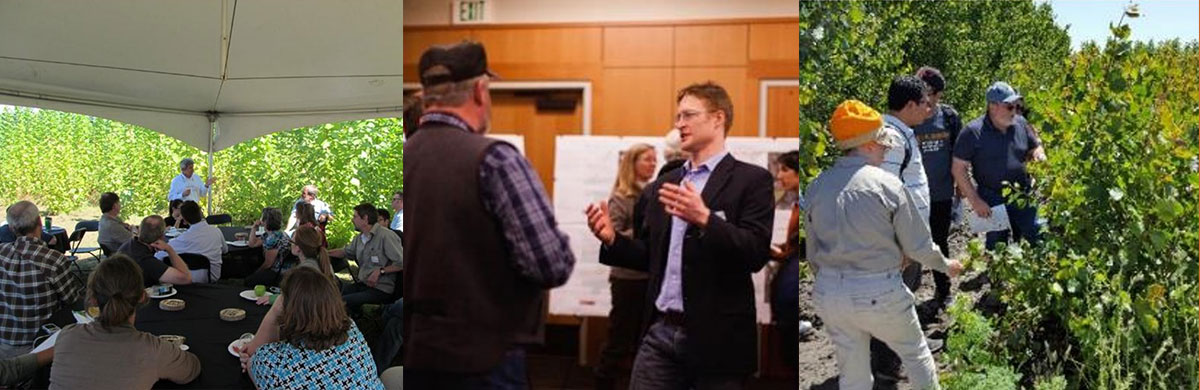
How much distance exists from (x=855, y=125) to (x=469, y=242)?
4.33 feet

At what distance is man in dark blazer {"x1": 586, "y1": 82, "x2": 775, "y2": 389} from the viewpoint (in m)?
2.63

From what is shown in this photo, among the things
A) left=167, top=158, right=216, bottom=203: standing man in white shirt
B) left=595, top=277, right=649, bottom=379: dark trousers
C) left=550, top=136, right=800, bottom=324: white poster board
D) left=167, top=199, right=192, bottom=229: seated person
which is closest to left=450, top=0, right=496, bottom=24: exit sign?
left=550, top=136, right=800, bottom=324: white poster board

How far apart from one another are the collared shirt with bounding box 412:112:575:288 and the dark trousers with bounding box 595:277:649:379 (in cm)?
16

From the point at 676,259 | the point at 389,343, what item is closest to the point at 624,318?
the point at 676,259

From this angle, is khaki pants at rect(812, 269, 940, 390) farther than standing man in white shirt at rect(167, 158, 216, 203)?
No

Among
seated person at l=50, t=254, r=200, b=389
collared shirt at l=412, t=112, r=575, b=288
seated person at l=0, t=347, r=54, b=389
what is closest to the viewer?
collared shirt at l=412, t=112, r=575, b=288

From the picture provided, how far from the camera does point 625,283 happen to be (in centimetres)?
269

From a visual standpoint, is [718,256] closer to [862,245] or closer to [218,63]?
[862,245]

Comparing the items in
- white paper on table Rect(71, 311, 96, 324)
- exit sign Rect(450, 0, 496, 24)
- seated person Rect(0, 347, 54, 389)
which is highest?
exit sign Rect(450, 0, 496, 24)

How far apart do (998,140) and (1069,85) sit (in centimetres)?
30

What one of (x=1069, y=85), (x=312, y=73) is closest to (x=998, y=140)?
(x=1069, y=85)

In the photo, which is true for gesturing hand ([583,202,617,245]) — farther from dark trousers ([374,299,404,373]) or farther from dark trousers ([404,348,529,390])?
dark trousers ([374,299,404,373])

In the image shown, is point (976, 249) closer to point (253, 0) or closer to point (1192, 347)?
point (1192, 347)

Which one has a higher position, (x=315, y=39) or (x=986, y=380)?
(x=315, y=39)
